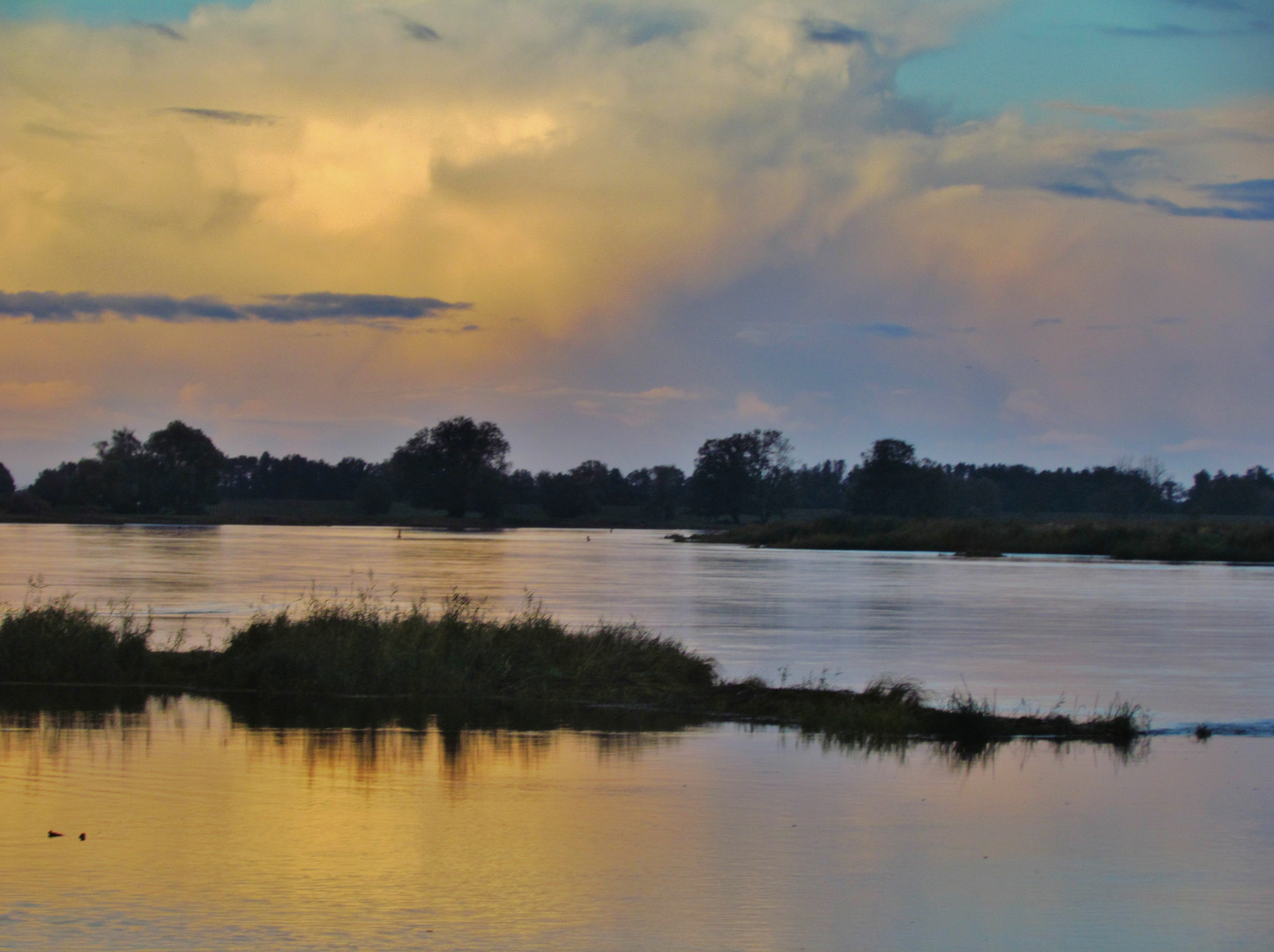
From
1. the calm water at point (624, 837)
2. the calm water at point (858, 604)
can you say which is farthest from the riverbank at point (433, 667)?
the calm water at point (858, 604)

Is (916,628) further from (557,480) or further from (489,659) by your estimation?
(557,480)

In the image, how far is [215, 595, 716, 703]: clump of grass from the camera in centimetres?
1962

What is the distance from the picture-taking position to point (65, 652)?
66.6 ft

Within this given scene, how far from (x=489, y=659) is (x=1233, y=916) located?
12195 mm

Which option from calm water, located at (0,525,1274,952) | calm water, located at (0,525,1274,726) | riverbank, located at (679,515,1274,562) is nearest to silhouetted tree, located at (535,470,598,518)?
riverbank, located at (679,515,1274,562)

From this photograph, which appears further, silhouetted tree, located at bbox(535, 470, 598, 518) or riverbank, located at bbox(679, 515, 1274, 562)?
silhouetted tree, located at bbox(535, 470, 598, 518)

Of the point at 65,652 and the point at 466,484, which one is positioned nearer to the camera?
the point at 65,652

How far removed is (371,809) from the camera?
1240 centimetres

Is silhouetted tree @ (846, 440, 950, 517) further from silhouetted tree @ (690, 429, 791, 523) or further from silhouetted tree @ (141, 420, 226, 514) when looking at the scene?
silhouetted tree @ (141, 420, 226, 514)

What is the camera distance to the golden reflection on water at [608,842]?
29.8 feet

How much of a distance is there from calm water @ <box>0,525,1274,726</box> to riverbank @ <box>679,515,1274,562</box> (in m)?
12.0

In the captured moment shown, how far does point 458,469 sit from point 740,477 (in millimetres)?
41622

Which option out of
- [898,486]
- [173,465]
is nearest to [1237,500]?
[898,486]

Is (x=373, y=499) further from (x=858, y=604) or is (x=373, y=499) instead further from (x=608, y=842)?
(x=608, y=842)
